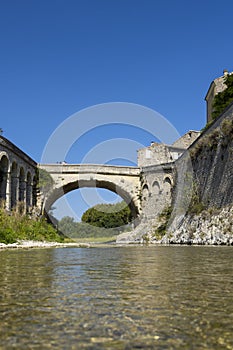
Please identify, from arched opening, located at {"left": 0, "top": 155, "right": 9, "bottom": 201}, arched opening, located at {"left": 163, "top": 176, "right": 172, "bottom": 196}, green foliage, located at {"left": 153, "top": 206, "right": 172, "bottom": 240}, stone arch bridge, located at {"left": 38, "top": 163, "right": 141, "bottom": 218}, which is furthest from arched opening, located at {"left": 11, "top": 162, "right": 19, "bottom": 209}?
arched opening, located at {"left": 163, "top": 176, "right": 172, "bottom": 196}

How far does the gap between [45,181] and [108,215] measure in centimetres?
3519

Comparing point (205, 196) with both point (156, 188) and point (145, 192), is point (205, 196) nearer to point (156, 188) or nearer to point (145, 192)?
point (156, 188)

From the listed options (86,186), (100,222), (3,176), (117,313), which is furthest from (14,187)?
(100,222)

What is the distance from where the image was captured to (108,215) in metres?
66.9

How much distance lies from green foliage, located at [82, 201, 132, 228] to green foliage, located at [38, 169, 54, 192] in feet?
91.7

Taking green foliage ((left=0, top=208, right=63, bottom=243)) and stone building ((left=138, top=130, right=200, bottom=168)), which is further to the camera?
stone building ((left=138, top=130, right=200, bottom=168))

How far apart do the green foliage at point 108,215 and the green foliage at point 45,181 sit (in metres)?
27.9

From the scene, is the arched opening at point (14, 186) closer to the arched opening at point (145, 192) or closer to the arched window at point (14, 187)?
the arched window at point (14, 187)

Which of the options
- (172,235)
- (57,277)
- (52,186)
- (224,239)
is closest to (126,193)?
(52,186)

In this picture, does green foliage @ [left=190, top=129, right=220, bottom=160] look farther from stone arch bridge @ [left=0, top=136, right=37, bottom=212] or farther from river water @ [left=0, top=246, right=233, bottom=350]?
river water @ [left=0, top=246, right=233, bottom=350]

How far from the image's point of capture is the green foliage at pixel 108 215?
207 ft

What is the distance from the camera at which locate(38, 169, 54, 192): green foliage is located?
32.2m

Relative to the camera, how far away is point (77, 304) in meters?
3.19

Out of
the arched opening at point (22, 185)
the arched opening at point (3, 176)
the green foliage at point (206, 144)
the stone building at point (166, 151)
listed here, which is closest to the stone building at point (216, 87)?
the stone building at point (166, 151)
